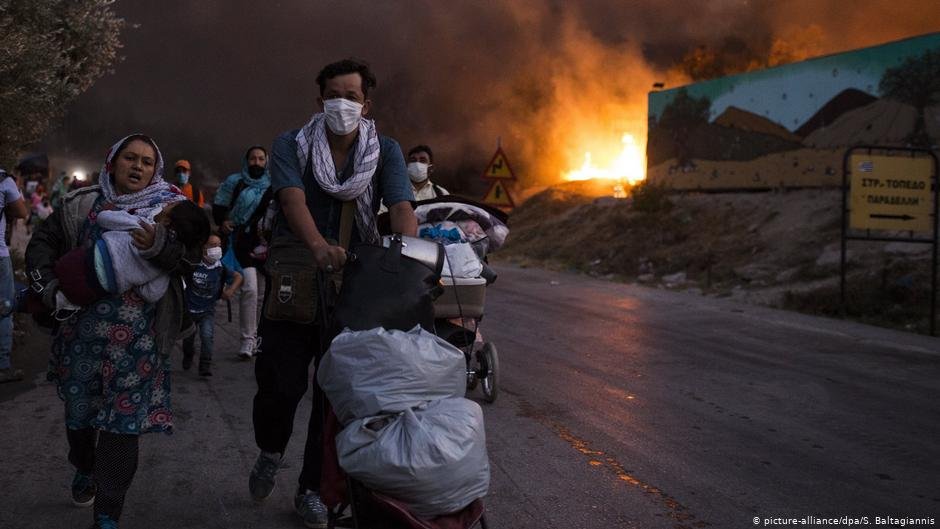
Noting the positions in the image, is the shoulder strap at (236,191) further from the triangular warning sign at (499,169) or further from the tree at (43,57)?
the triangular warning sign at (499,169)

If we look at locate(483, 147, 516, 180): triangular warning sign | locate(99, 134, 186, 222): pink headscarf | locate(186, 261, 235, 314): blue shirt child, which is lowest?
locate(186, 261, 235, 314): blue shirt child

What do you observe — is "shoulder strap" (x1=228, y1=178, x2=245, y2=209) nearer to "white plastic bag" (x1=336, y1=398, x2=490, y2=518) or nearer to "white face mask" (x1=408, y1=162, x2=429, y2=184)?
"white face mask" (x1=408, y1=162, x2=429, y2=184)

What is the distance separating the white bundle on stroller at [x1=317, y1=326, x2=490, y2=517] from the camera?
2648mm

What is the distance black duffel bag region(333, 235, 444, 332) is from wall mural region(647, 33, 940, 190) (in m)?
22.1

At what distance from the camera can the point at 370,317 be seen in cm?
297

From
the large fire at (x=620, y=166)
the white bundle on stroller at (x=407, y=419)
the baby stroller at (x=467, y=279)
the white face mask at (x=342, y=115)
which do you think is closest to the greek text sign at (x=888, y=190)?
the baby stroller at (x=467, y=279)

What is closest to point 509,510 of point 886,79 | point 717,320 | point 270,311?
point 270,311

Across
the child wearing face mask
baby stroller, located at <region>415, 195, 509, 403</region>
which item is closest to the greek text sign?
baby stroller, located at <region>415, 195, 509, 403</region>

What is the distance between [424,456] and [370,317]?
1.79 ft

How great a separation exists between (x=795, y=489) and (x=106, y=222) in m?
3.47

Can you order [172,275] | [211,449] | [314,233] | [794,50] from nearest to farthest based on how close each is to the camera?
[314,233]
[172,275]
[211,449]
[794,50]

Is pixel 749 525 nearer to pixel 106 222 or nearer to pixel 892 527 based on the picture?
pixel 892 527

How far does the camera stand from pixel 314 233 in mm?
3363

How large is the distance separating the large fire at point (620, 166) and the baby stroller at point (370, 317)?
36.2m
